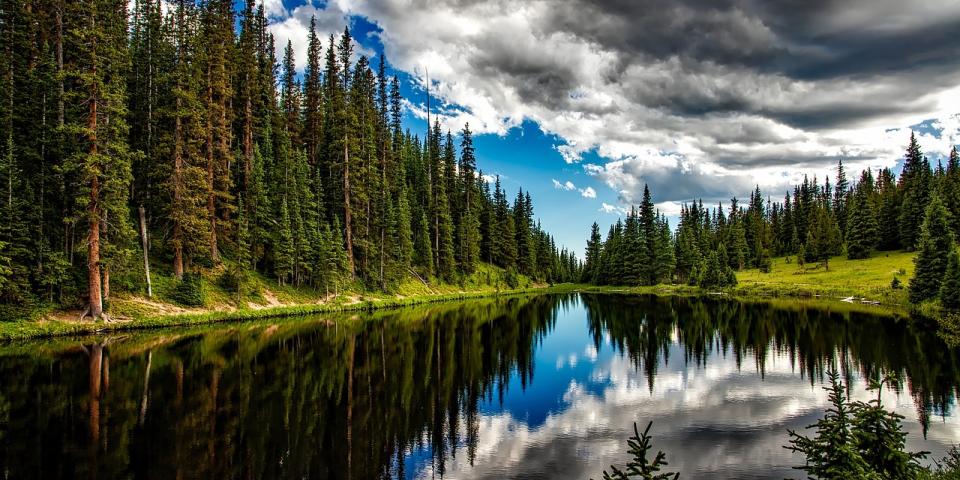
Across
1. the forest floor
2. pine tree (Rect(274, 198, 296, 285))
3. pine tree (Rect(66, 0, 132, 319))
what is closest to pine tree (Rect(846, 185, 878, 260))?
the forest floor

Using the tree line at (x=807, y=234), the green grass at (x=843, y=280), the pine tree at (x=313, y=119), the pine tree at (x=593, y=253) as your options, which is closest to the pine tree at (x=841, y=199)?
the tree line at (x=807, y=234)

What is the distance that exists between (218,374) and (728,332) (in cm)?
3349

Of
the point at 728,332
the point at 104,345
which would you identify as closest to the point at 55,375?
the point at 104,345

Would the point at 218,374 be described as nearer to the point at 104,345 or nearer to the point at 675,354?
the point at 104,345

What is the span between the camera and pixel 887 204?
83000 mm

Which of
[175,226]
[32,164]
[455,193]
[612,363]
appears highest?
[455,193]

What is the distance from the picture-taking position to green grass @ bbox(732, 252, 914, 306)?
54594mm

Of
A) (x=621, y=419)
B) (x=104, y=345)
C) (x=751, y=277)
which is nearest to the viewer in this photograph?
(x=621, y=419)

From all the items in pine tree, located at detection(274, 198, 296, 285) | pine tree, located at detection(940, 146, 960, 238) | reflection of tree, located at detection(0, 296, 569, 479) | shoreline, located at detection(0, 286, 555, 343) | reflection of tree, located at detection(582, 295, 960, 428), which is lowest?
reflection of tree, located at detection(582, 295, 960, 428)

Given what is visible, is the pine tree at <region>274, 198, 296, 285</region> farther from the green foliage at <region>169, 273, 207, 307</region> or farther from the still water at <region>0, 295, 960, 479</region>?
the still water at <region>0, 295, 960, 479</region>

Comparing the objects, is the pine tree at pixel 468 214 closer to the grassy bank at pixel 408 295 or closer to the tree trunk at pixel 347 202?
the grassy bank at pixel 408 295

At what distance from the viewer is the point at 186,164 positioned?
40.5 meters

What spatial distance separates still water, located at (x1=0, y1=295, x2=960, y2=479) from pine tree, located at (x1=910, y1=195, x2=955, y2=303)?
11.7m

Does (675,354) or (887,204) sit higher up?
(887,204)
